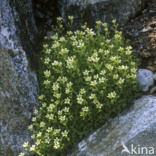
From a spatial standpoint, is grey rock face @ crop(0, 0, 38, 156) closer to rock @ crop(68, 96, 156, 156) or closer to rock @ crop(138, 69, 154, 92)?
rock @ crop(68, 96, 156, 156)

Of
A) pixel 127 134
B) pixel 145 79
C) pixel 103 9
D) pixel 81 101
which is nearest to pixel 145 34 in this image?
pixel 103 9

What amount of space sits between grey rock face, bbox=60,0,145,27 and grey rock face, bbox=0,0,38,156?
1.49m

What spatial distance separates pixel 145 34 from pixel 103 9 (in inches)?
37.6

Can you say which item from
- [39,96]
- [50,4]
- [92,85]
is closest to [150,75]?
[92,85]

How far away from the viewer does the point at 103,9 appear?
16.4 ft

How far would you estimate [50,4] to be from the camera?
18.9 ft

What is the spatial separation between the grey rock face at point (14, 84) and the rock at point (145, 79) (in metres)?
1.56

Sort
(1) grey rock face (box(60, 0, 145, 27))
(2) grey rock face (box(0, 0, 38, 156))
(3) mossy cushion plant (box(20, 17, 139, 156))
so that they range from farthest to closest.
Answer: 1. (1) grey rock face (box(60, 0, 145, 27))
2. (2) grey rock face (box(0, 0, 38, 156))
3. (3) mossy cushion plant (box(20, 17, 139, 156))

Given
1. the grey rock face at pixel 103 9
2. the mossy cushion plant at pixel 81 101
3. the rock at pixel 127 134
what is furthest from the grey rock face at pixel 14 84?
the grey rock face at pixel 103 9

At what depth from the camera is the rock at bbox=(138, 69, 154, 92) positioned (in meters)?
3.70

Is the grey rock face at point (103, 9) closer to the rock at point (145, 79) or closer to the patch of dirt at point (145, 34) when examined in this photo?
the patch of dirt at point (145, 34)

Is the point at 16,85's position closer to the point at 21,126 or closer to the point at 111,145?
the point at 21,126

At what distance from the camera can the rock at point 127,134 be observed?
9.92 feet

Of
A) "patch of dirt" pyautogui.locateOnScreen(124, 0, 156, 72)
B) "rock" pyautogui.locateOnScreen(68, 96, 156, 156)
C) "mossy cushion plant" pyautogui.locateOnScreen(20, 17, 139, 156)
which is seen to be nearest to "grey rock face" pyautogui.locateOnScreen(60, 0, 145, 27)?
"patch of dirt" pyautogui.locateOnScreen(124, 0, 156, 72)
